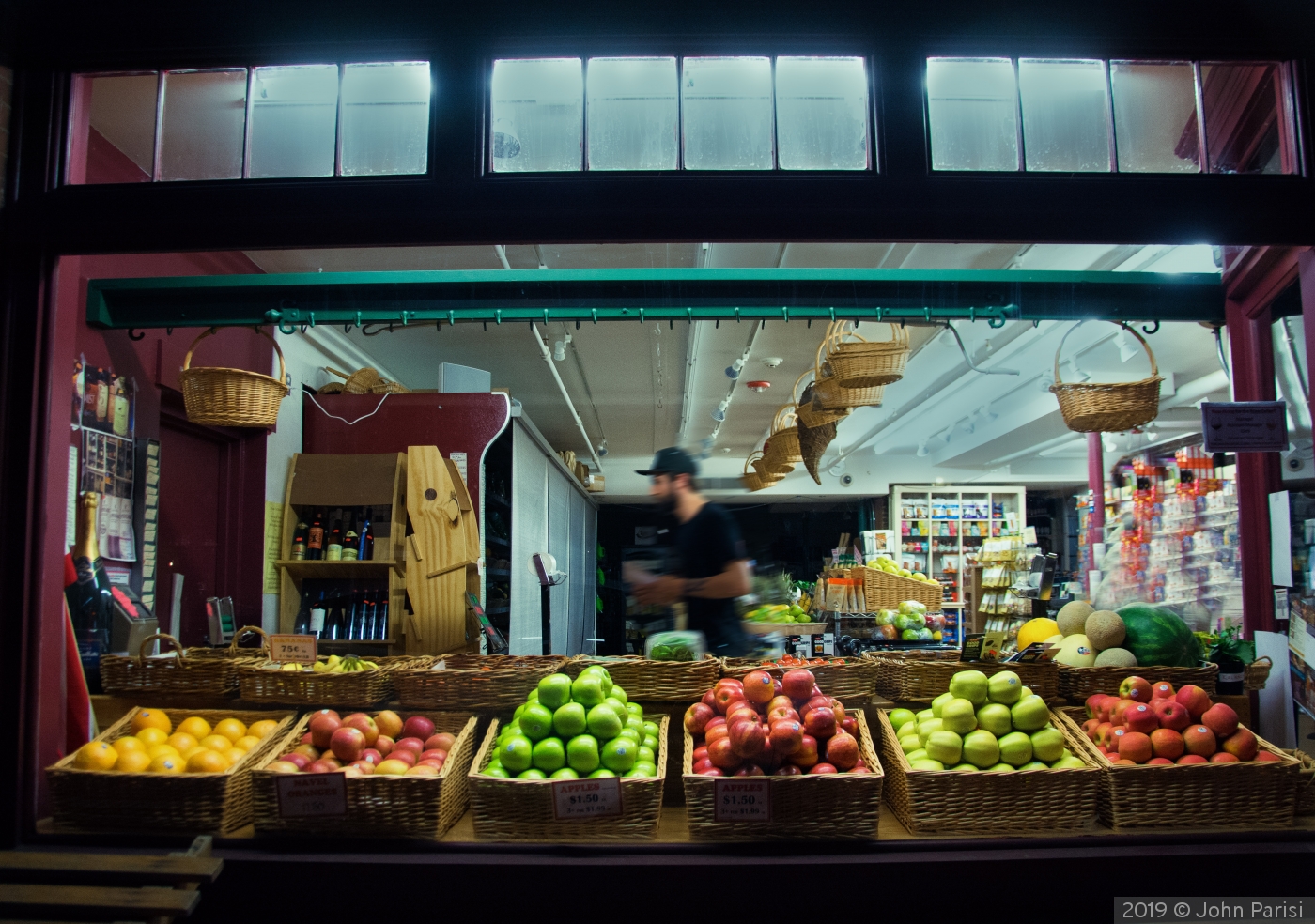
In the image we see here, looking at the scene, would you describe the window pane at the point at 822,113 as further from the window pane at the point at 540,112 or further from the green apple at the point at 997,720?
the green apple at the point at 997,720

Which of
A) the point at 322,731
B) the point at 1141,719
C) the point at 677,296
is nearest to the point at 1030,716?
the point at 1141,719

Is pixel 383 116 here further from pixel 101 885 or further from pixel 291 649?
pixel 101 885

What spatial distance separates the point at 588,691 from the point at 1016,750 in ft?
4.04

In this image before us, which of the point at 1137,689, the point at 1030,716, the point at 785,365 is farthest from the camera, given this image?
the point at 785,365

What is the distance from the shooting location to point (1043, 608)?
6.04 meters

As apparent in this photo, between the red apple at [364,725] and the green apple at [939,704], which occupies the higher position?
the green apple at [939,704]

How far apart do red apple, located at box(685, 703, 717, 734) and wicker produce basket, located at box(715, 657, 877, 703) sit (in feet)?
0.58

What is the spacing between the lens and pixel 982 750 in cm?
245

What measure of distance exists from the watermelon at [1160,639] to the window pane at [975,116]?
5.78 feet

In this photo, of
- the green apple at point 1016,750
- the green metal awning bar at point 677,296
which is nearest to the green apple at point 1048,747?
A: the green apple at point 1016,750

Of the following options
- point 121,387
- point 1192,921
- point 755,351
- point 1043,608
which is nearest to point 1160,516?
point 1043,608

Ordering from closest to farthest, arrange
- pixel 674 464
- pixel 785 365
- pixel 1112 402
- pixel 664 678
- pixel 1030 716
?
pixel 1030 716 < pixel 664 678 < pixel 1112 402 < pixel 674 464 < pixel 785 365

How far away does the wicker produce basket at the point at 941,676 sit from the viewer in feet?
9.30

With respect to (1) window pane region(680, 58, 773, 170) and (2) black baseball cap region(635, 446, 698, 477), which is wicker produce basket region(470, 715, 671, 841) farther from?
(1) window pane region(680, 58, 773, 170)
